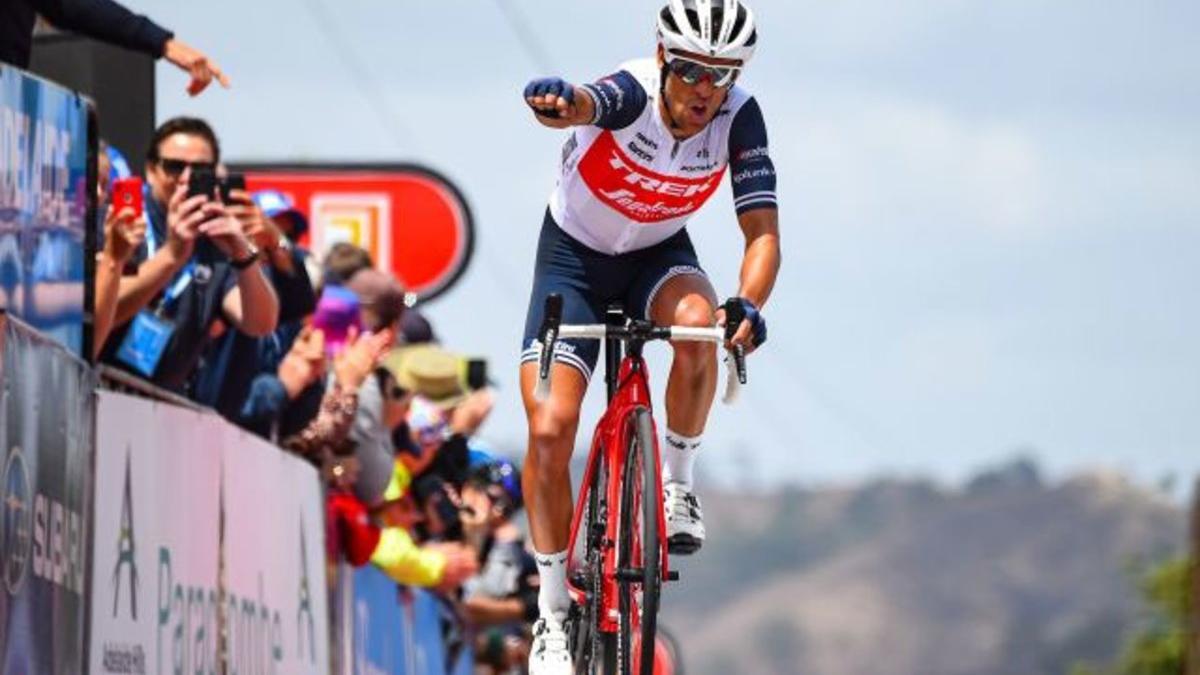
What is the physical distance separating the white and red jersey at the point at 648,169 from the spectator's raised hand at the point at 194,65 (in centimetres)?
199

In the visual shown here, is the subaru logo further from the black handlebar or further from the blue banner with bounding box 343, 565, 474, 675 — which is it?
the blue banner with bounding box 343, 565, 474, 675

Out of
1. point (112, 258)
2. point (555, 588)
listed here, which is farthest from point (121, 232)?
point (555, 588)

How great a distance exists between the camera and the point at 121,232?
13383 mm

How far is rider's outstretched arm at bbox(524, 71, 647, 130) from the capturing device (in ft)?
40.9

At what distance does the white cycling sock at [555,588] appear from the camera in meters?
13.8

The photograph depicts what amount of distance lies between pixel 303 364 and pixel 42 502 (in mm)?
4496

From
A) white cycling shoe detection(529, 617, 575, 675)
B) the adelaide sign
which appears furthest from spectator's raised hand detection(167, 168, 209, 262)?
the adelaide sign

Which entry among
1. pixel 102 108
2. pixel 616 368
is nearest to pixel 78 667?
pixel 616 368

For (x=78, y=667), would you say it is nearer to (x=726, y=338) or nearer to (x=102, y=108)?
(x=726, y=338)

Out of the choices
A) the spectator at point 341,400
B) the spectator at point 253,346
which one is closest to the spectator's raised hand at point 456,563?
the spectator at point 341,400

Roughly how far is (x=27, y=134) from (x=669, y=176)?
257cm

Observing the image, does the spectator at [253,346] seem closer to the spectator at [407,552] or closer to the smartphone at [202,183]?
the smartphone at [202,183]

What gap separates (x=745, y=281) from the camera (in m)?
13.4

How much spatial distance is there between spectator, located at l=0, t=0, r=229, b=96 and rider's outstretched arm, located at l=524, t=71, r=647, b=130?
7.34 feet
